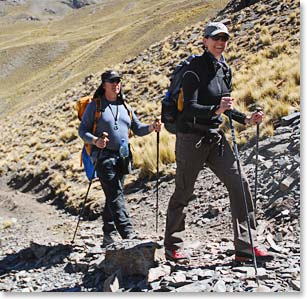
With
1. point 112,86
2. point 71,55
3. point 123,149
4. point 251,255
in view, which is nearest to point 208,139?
point 251,255

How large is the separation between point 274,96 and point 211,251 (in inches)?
265

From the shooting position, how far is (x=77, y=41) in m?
87.1

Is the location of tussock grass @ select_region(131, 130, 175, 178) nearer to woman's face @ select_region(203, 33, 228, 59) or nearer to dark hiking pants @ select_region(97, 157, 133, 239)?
dark hiking pants @ select_region(97, 157, 133, 239)

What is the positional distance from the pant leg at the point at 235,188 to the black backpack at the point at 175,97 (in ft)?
1.65

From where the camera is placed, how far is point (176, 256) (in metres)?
5.58

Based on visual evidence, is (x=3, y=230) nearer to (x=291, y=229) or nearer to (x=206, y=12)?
(x=291, y=229)

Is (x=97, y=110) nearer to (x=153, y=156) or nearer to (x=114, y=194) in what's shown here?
(x=114, y=194)

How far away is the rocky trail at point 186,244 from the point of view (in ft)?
16.8

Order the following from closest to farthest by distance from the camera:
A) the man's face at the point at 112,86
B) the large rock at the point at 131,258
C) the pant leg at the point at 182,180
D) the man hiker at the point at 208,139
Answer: the man hiker at the point at 208,139 < the pant leg at the point at 182,180 < the large rock at the point at 131,258 < the man's face at the point at 112,86

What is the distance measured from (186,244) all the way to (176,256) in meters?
0.94

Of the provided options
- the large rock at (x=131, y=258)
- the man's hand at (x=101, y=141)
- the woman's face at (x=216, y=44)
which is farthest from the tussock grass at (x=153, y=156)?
the woman's face at (x=216, y=44)

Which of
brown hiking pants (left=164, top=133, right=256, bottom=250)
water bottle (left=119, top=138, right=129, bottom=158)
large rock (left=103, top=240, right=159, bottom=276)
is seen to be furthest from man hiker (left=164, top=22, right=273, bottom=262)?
water bottle (left=119, top=138, right=129, bottom=158)

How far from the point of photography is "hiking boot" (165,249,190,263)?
5.57 meters

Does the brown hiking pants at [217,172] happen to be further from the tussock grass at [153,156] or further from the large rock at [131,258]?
the tussock grass at [153,156]
